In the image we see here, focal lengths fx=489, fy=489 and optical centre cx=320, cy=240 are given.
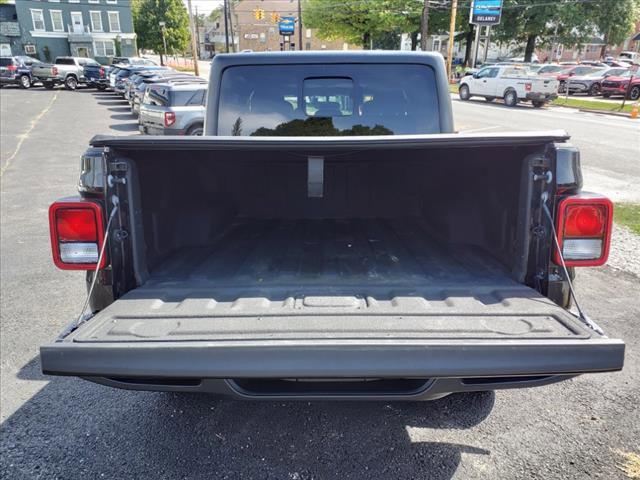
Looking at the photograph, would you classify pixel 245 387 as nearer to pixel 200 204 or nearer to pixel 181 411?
pixel 181 411

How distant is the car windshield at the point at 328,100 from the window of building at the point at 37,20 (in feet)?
206

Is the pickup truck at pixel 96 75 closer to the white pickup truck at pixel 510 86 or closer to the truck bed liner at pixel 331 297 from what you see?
the white pickup truck at pixel 510 86

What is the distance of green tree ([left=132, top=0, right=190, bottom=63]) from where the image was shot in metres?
65.8

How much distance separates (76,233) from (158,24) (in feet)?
241

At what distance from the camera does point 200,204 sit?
3.71 m

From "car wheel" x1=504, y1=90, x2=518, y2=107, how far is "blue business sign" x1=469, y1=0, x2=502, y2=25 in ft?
43.3

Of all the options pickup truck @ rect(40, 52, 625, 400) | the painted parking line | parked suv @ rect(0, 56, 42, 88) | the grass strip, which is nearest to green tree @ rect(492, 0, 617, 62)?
the painted parking line

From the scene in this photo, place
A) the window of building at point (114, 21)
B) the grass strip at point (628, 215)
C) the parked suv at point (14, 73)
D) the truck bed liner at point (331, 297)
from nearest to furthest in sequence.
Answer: the truck bed liner at point (331, 297), the grass strip at point (628, 215), the parked suv at point (14, 73), the window of building at point (114, 21)

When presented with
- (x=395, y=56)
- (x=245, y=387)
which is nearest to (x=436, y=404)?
(x=245, y=387)

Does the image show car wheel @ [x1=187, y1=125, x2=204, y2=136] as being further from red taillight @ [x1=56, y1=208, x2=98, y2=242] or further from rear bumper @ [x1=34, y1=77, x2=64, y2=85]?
rear bumper @ [x1=34, y1=77, x2=64, y2=85]

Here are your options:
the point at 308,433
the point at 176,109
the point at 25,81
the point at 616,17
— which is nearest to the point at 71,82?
the point at 25,81

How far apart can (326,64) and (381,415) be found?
8.34ft

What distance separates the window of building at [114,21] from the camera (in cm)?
5650

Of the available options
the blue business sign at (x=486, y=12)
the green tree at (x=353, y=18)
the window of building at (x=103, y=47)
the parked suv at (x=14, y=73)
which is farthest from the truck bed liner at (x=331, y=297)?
the window of building at (x=103, y=47)
